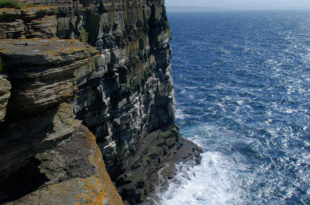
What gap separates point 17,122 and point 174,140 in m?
40.0

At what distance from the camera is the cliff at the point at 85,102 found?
9523mm

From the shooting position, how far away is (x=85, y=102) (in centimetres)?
2905

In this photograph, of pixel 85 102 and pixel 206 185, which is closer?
pixel 85 102

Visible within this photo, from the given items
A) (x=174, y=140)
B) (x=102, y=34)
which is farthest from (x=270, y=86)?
(x=102, y=34)

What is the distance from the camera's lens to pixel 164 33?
151 feet

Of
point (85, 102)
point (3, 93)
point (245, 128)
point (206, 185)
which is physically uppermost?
point (3, 93)

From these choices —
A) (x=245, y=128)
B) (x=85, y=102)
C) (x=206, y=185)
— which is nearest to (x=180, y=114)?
(x=245, y=128)

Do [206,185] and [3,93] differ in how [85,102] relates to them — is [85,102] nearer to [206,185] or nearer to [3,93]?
[3,93]

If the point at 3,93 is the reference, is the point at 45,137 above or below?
below

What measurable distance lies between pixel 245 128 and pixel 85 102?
128 feet

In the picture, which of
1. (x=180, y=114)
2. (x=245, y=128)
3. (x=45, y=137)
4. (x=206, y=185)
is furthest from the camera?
(x=180, y=114)

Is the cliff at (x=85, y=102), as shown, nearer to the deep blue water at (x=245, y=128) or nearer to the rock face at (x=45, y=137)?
the rock face at (x=45, y=137)

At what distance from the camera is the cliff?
9523 mm

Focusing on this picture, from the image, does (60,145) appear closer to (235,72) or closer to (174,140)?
(174,140)
